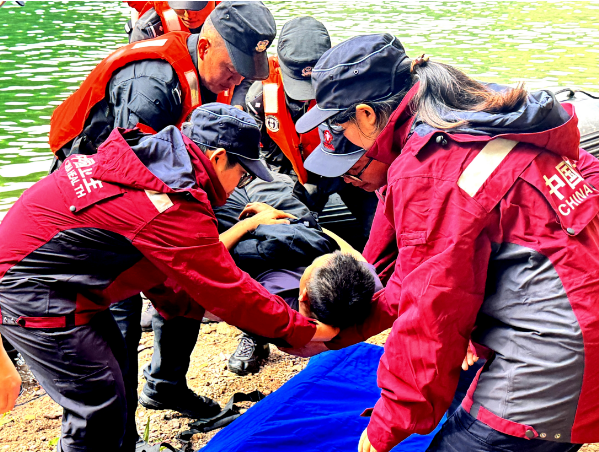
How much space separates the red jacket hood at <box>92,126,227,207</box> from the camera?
6.54 feet

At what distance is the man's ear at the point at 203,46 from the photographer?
3055 mm

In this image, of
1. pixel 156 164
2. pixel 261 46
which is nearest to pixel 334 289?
pixel 156 164

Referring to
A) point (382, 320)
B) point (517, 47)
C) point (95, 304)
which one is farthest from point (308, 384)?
point (517, 47)

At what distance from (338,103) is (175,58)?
1.34 metres

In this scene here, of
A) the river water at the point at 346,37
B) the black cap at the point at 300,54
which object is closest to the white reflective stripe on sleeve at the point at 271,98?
the black cap at the point at 300,54

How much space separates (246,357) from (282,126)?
4.71ft

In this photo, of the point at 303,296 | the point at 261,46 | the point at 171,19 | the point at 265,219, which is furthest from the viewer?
→ the point at 171,19

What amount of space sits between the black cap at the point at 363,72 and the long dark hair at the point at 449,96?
0.26ft

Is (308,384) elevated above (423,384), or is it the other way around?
(423,384)

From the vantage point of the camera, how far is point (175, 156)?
6.87ft

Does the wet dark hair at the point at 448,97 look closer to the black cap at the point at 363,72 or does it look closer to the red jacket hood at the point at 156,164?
the black cap at the point at 363,72

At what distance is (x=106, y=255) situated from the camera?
7.02 feet

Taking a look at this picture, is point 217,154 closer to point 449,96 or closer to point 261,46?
point 449,96

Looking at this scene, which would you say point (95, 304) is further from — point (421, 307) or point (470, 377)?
point (470, 377)
